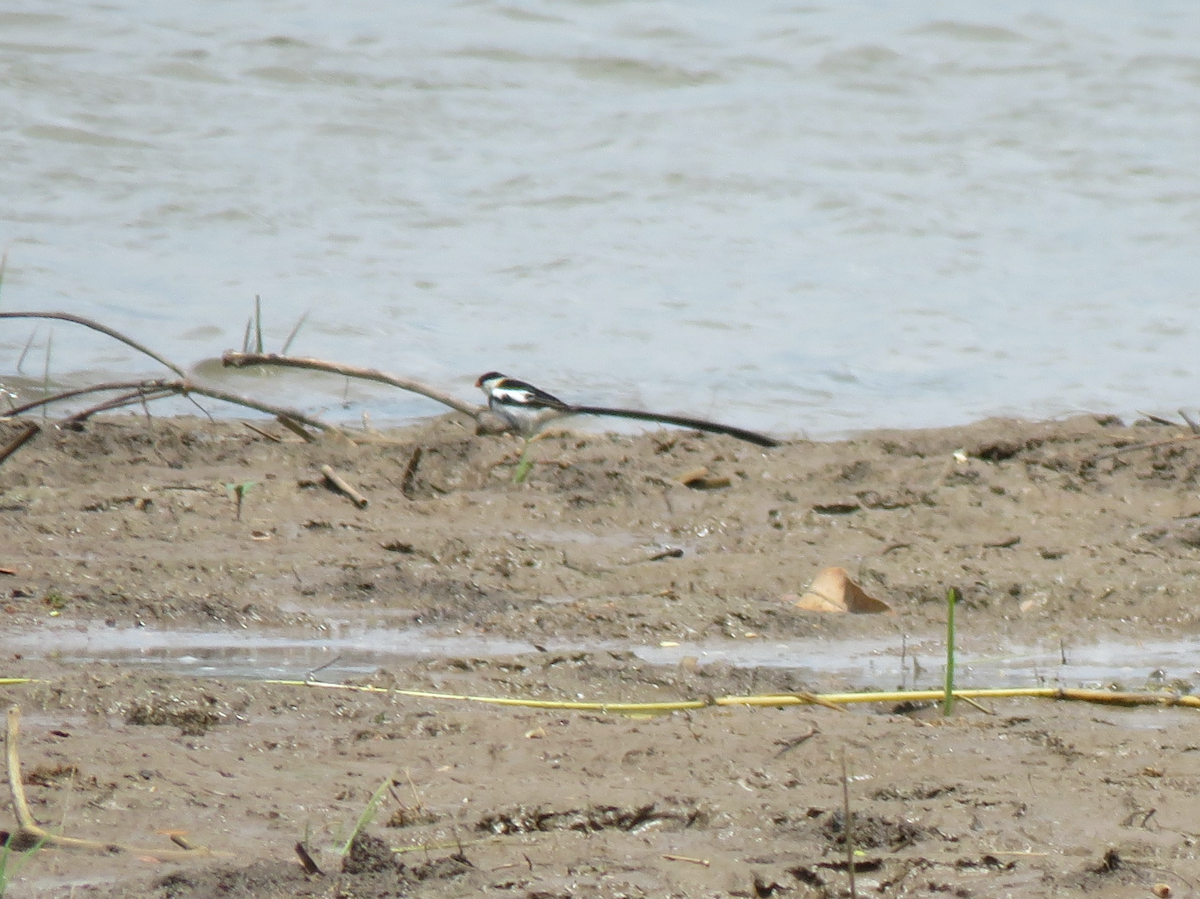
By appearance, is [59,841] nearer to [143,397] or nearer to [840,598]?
[840,598]

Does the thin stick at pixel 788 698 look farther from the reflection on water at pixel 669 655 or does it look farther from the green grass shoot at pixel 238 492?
the green grass shoot at pixel 238 492

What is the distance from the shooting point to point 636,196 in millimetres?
10945

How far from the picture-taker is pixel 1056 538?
4852 millimetres

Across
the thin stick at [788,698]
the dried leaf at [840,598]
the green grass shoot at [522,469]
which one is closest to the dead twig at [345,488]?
the green grass shoot at [522,469]

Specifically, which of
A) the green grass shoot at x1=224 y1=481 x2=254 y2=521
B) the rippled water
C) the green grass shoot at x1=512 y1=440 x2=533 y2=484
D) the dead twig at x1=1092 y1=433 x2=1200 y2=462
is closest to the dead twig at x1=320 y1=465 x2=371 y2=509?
the green grass shoot at x1=224 y1=481 x2=254 y2=521

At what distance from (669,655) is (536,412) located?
9.53 feet

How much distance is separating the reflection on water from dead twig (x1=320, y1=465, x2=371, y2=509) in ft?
3.85

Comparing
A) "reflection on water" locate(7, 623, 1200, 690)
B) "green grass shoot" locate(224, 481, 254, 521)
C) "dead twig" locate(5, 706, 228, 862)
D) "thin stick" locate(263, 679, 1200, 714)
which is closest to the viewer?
"dead twig" locate(5, 706, 228, 862)

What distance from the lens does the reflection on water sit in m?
3.55

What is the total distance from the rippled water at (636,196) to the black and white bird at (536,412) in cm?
57

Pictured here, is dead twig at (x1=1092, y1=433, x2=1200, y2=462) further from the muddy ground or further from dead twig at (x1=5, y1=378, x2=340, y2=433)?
dead twig at (x1=5, y1=378, x2=340, y2=433)

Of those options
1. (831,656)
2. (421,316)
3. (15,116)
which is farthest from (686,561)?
(15,116)

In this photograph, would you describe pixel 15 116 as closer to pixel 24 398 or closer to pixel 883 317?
pixel 24 398

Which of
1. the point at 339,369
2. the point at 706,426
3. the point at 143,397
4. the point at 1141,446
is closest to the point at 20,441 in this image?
the point at 143,397
